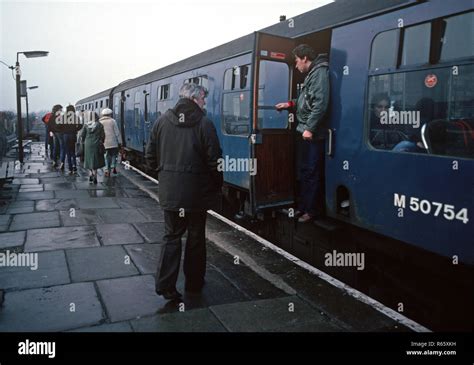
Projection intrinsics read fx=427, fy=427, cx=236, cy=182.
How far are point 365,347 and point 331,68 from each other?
3.06 meters

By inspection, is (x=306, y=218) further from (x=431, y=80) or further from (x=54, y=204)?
(x=54, y=204)

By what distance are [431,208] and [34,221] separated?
5618 mm

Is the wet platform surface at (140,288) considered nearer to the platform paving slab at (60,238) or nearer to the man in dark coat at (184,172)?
the platform paving slab at (60,238)

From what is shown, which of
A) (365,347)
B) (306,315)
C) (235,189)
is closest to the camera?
(365,347)

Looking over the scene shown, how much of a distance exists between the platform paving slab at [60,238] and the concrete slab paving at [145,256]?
54 cm

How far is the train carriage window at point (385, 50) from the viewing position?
398 cm

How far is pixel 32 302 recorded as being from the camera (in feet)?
12.2

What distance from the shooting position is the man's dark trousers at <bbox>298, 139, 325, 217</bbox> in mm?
5021

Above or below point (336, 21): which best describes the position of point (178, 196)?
below

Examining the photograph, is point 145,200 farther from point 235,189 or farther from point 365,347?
point 365,347

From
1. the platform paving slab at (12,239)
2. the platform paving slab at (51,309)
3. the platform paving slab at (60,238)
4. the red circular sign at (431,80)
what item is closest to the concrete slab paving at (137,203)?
the platform paving slab at (60,238)

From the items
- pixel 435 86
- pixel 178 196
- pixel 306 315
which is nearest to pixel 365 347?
pixel 306 315

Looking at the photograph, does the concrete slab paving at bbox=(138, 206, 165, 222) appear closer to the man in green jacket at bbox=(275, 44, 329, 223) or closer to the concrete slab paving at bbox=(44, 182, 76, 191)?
the man in green jacket at bbox=(275, 44, 329, 223)

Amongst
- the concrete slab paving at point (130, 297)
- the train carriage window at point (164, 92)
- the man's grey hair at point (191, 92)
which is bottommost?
the concrete slab paving at point (130, 297)
